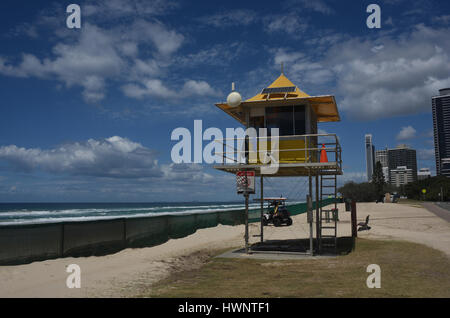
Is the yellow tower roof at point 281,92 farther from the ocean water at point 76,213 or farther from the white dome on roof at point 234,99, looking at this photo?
the ocean water at point 76,213

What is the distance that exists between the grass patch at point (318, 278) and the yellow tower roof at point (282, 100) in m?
6.14

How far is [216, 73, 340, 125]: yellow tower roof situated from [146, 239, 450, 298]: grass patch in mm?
6141

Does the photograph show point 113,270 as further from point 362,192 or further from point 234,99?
point 362,192

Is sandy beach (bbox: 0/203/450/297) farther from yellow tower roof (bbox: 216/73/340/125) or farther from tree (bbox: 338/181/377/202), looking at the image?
tree (bbox: 338/181/377/202)

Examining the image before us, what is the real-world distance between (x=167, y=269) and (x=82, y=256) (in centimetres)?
409

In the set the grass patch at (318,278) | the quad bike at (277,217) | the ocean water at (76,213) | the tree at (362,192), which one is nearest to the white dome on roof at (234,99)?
the grass patch at (318,278)

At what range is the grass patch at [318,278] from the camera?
8.84m

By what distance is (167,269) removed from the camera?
522 inches

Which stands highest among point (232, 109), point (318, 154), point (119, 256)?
point (232, 109)

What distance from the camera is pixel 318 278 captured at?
416 inches

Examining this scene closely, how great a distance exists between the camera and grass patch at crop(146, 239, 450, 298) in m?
8.84

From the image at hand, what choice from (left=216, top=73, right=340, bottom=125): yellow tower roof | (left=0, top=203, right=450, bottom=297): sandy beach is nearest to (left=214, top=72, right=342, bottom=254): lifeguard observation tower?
(left=216, top=73, right=340, bottom=125): yellow tower roof
